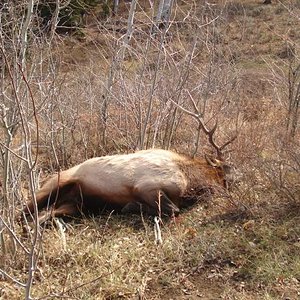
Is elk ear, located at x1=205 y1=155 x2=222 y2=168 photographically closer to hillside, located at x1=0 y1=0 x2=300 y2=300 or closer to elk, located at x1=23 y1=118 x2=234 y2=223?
elk, located at x1=23 y1=118 x2=234 y2=223

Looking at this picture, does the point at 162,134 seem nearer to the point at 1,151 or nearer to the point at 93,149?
the point at 93,149

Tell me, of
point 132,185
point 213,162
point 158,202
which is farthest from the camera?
point 213,162

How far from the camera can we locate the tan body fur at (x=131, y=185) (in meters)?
5.23

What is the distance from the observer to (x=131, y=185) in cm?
529

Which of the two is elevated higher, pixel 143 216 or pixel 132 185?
pixel 132 185

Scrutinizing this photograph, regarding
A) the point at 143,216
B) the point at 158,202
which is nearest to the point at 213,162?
the point at 158,202

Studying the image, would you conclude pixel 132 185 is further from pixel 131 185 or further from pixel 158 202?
pixel 158 202

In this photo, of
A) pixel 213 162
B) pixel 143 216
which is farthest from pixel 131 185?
pixel 213 162

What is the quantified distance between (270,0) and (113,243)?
84.9 feet

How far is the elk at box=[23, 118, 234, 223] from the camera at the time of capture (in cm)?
522

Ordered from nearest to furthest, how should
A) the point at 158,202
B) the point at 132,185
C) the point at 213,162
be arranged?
the point at 158,202 < the point at 132,185 < the point at 213,162

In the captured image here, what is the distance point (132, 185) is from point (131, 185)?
0.5 inches

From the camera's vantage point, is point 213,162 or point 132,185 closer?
point 132,185

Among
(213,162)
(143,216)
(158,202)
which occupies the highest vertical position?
(213,162)
